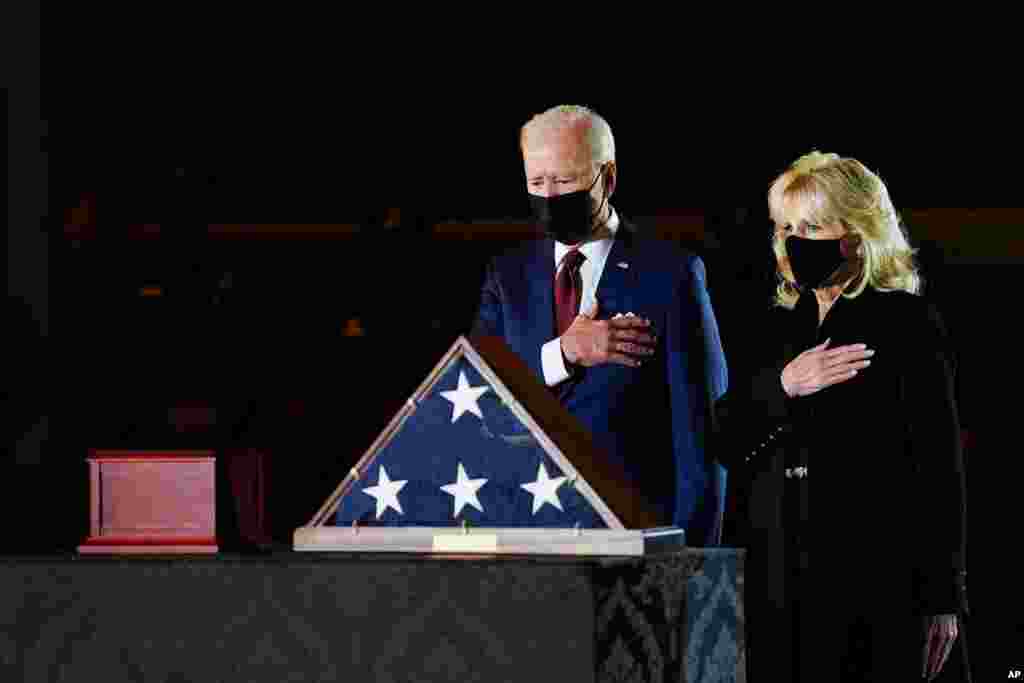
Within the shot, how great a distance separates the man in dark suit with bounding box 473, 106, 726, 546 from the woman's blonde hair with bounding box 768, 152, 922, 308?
0.18 metres

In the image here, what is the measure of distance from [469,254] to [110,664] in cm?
818

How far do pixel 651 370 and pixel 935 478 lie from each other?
47 cm

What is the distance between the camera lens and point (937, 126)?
8539 mm

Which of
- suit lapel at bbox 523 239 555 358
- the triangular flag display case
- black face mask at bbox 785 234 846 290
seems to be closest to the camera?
the triangular flag display case

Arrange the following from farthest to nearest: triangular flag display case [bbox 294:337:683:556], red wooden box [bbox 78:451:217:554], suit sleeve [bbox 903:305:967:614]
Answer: suit sleeve [bbox 903:305:967:614]
red wooden box [bbox 78:451:217:554]
triangular flag display case [bbox 294:337:683:556]

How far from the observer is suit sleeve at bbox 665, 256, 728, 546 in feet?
9.62

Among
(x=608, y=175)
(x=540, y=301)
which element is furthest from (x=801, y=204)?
(x=540, y=301)

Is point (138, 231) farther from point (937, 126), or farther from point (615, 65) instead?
point (937, 126)

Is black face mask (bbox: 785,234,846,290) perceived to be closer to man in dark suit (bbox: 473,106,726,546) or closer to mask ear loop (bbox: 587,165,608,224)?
man in dark suit (bbox: 473,106,726,546)

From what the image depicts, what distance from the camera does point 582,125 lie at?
2932 mm

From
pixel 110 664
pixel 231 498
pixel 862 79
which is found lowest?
pixel 110 664

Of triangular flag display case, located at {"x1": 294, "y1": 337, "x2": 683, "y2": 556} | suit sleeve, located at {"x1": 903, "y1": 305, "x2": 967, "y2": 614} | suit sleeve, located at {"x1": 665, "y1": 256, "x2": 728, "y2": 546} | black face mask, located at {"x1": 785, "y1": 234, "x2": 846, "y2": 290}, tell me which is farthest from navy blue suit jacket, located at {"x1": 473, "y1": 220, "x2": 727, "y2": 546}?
triangular flag display case, located at {"x1": 294, "y1": 337, "x2": 683, "y2": 556}

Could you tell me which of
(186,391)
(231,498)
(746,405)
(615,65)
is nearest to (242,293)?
(186,391)

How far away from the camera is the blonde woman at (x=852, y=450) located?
2783 millimetres
